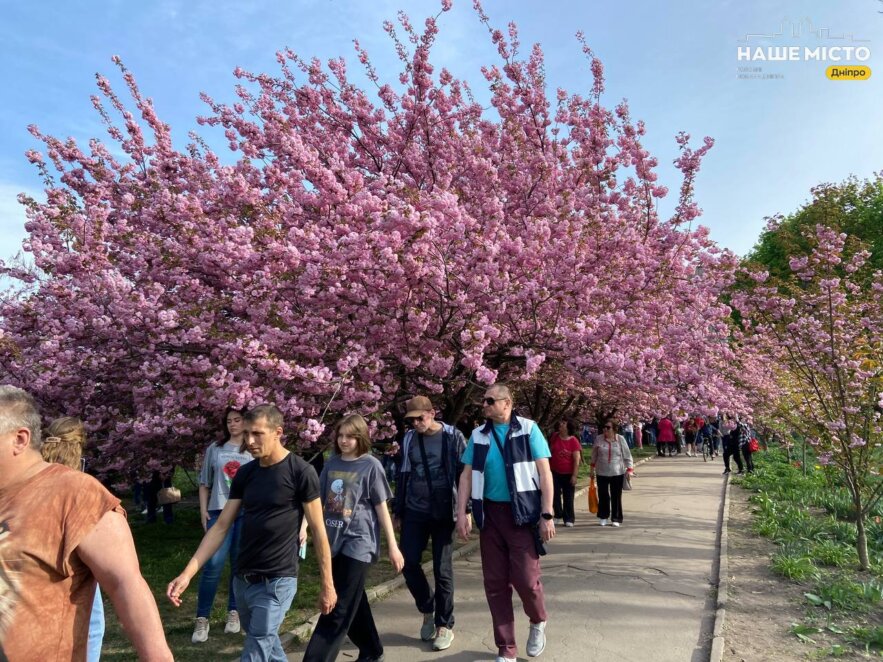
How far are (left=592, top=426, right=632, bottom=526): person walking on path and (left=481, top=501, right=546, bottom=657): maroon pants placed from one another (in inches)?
209

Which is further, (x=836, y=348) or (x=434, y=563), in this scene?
(x=836, y=348)

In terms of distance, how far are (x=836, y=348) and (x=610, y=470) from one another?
364 cm

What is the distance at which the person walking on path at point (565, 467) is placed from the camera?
9.72m

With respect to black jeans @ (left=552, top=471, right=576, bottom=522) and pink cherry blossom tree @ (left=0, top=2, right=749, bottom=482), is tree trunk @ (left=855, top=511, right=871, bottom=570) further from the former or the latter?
black jeans @ (left=552, top=471, right=576, bottom=522)

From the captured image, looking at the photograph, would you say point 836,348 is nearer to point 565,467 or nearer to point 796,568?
point 796,568

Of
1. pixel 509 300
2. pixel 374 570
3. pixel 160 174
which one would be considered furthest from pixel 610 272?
pixel 160 174

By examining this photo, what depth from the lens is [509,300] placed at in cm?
710

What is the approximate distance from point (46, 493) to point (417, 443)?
3479 mm

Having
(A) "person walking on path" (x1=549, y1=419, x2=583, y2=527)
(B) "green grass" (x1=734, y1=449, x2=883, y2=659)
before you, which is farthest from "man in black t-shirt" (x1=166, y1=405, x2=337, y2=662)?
(A) "person walking on path" (x1=549, y1=419, x2=583, y2=527)

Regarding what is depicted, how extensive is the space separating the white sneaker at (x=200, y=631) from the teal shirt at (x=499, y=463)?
99.8 inches

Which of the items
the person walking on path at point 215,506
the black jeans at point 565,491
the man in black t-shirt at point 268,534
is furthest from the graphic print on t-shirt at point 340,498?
the black jeans at point 565,491

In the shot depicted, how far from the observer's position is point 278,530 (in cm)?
342

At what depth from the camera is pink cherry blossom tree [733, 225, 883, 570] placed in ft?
23.7

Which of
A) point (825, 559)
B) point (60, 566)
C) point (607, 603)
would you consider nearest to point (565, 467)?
point (825, 559)
